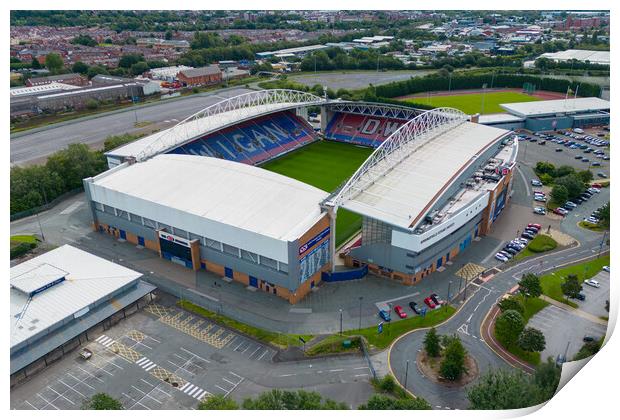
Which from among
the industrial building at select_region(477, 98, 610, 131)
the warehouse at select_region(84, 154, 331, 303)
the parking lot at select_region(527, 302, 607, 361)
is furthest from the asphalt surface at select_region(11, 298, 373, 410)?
the industrial building at select_region(477, 98, 610, 131)

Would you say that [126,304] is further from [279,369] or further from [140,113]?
[140,113]

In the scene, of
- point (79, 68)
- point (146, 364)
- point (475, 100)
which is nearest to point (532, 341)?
point (146, 364)

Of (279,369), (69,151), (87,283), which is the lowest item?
(279,369)

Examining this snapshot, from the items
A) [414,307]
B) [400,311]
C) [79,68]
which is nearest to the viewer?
[400,311]

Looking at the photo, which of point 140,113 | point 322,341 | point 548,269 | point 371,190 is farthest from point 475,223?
point 140,113

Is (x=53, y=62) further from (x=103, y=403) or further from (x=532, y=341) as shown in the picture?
(x=532, y=341)

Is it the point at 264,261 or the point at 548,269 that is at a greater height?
the point at 264,261
